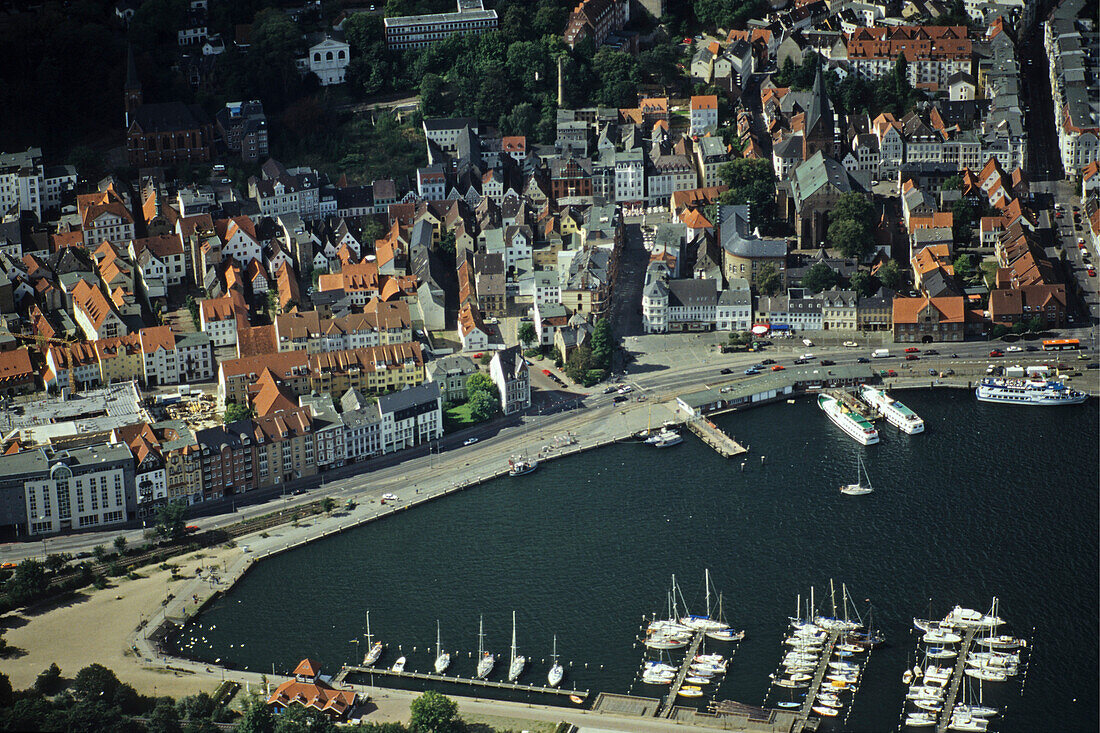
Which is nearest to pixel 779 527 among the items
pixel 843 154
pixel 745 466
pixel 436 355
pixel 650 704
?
pixel 745 466

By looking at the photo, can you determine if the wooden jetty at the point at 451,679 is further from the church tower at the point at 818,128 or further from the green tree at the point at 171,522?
the church tower at the point at 818,128

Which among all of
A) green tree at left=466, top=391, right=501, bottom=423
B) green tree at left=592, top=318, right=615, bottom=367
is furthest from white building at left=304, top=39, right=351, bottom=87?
green tree at left=466, top=391, right=501, bottom=423

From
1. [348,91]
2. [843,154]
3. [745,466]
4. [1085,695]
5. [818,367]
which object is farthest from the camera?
[348,91]

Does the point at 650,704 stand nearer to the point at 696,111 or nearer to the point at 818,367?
the point at 818,367

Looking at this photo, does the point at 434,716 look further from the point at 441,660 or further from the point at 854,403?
the point at 854,403

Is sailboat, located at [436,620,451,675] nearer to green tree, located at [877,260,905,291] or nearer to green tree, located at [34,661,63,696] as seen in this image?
green tree, located at [34,661,63,696]
